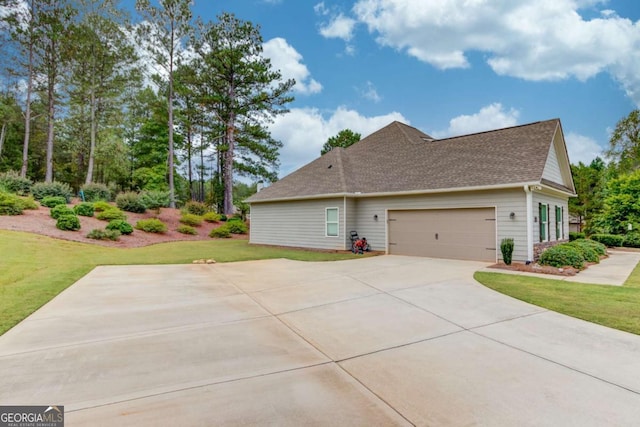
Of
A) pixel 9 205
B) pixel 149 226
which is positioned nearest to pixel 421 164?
pixel 149 226

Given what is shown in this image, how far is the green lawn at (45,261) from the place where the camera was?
508cm

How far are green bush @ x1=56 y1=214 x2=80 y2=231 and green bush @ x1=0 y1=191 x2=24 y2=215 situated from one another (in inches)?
87.1

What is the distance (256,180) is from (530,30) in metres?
21.6

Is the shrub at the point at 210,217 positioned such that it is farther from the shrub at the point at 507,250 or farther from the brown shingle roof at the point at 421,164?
the shrub at the point at 507,250

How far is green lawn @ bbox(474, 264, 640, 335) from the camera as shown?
172 inches

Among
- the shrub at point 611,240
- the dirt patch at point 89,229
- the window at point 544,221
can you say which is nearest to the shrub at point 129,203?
the dirt patch at point 89,229

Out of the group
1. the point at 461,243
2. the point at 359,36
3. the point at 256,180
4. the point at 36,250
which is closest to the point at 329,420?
the point at 461,243

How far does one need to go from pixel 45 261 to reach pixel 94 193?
13304 millimetres

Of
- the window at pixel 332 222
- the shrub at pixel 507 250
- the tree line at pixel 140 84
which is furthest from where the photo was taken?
the tree line at pixel 140 84

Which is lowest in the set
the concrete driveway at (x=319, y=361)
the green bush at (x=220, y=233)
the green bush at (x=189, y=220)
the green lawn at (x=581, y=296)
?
the concrete driveway at (x=319, y=361)

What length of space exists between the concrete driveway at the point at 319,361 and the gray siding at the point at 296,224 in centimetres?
758

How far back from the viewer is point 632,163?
970 inches

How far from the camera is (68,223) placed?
43.8 ft

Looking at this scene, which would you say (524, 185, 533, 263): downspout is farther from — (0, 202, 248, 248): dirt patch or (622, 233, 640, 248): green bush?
(0, 202, 248, 248): dirt patch
